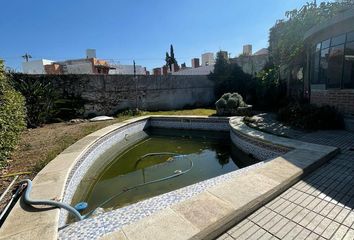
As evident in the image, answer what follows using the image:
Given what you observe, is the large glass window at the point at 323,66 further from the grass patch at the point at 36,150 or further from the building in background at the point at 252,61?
the building in background at the point at 252,61

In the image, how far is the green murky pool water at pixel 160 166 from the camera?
5.01m

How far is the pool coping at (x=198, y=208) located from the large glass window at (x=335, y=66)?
4.66 m

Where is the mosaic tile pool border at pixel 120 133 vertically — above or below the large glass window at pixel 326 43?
below

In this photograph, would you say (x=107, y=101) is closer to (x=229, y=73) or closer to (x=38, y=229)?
(x=229, y=73)

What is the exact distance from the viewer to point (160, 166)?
6555 mm

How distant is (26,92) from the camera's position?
10.9m

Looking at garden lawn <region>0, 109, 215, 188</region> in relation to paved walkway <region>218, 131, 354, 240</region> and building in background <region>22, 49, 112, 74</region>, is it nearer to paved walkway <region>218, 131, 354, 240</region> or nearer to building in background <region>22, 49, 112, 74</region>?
paved walkway <region>218, 131, 354, 240</region>

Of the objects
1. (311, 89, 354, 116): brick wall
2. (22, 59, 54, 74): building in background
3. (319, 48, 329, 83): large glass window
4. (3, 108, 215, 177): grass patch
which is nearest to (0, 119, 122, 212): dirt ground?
(3, 108, 215, 177): grass patch

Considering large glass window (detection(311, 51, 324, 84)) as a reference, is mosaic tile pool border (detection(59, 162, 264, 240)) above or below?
below

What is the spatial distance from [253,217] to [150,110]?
1341 cm

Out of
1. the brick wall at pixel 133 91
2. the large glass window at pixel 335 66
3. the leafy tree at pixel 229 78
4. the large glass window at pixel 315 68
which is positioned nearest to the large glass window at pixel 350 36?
the large glass window at pixel 335 66

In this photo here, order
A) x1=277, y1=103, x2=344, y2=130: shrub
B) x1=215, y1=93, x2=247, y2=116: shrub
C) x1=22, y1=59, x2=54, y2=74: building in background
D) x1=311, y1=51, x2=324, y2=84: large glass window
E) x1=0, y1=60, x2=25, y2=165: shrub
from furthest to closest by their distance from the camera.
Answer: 1. x1=22, y1=59, x2=54, y2=74: building in background
2. x1=215, y1=93, x2=247, y2=116: shrub
3. x1=311, y1=51, x2=324, y2=84: large glass window
4. x1=277, y1=103, x2=344, y2=130: shrub
5. x1=0, y1=60, x2=25, y2=165: shrub

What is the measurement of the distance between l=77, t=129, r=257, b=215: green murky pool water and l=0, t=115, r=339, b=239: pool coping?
4.25 feet

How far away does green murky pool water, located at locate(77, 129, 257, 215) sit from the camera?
5.01 m
